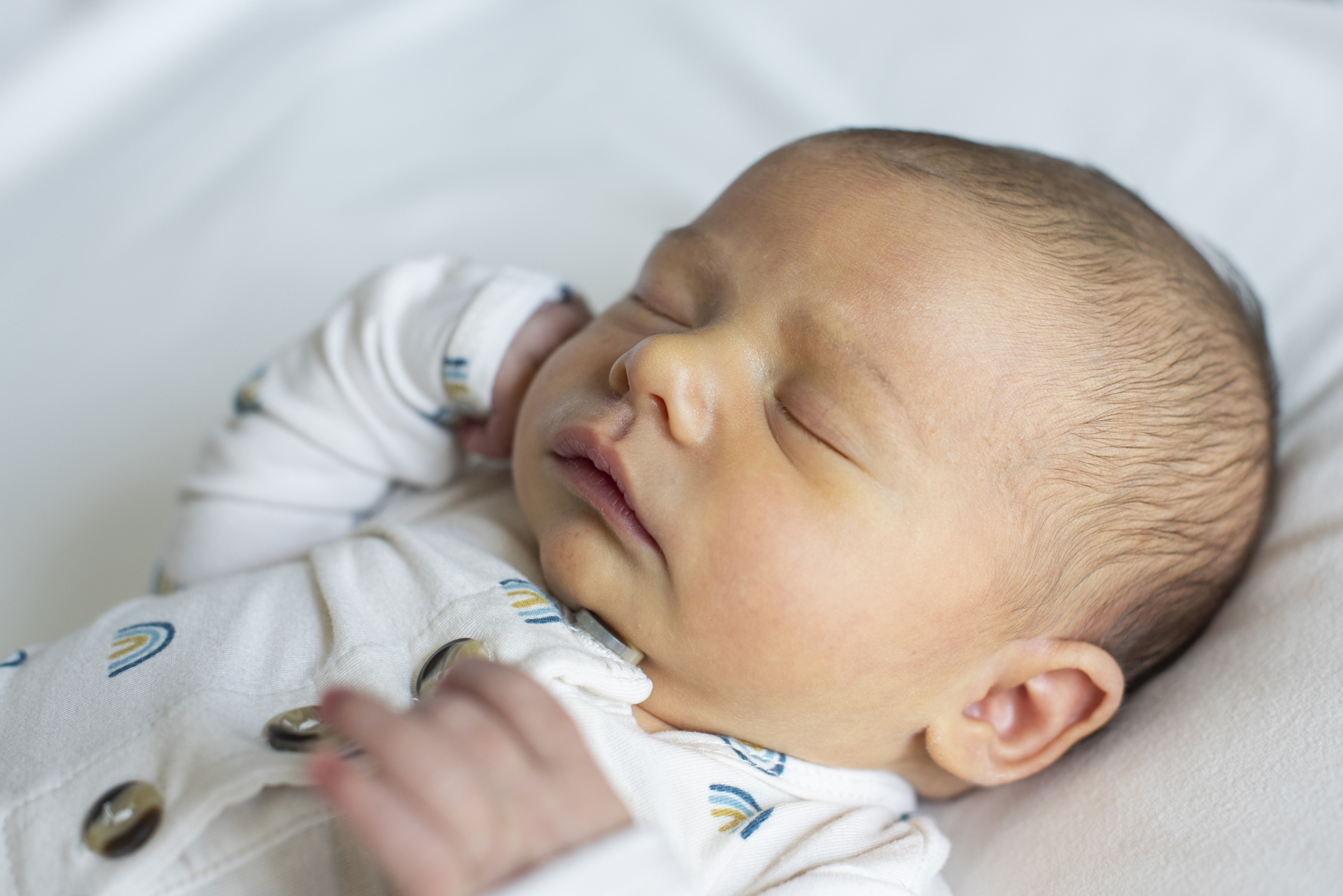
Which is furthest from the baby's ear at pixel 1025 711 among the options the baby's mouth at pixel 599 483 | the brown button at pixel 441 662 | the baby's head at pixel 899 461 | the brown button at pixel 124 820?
the brown button at pixel 124 820

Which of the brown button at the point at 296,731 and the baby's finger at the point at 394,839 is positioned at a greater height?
the baby's finger at the point at 394,839

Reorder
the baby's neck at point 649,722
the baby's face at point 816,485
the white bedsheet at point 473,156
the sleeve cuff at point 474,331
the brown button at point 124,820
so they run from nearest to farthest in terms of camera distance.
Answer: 1. the brown button at point 124,820
2. the baby's face at point 816,485
3. the baby's neck at point 649,722
4. the sleeve cuff at point 474,331
5. the white bedsheet at point 473,156

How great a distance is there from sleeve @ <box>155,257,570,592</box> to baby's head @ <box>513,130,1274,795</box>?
23 centimetres

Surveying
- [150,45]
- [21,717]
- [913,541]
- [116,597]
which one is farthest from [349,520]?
[150,45]

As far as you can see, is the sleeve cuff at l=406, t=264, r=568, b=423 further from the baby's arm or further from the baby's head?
the baby's arm

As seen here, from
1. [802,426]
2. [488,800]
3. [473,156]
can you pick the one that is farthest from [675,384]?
[473,156]

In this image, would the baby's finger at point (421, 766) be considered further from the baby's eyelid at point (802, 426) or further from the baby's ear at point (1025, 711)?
the baby's ear at point (1025, 711)

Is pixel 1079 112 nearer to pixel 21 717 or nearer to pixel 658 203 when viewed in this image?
pixel 658 203

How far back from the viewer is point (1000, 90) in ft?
5.82

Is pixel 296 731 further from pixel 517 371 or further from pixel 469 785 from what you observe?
pixel 517 371

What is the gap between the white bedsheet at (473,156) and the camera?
142cm

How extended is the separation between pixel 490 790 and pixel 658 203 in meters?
1.32

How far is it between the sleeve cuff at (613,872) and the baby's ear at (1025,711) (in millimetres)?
453

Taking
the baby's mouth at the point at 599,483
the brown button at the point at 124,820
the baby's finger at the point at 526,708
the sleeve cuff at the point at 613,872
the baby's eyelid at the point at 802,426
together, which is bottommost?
the brown button at the point at 124,820
